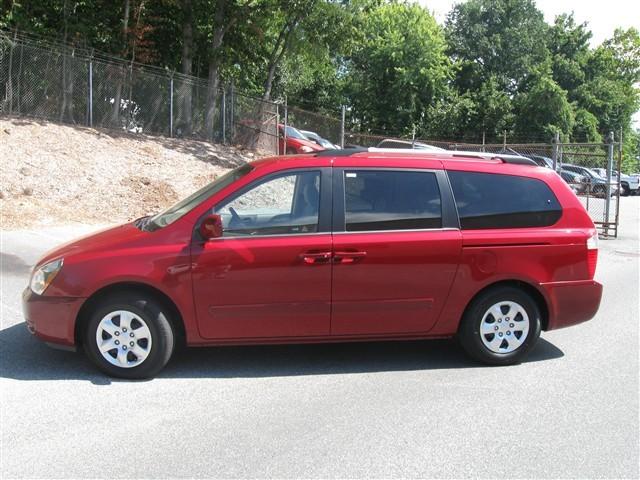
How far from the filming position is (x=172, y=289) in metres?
4.71

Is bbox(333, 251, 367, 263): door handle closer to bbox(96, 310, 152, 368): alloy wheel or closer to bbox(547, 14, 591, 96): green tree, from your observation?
bbox(96, 310, 152, 368): alloy wheel


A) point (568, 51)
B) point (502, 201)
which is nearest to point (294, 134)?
point (502, 201)

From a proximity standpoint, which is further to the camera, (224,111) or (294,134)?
(294,134)

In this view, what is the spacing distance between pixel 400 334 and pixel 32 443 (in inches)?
109

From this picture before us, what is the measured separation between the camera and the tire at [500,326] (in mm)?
5211

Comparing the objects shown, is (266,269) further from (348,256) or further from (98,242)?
(98,242)

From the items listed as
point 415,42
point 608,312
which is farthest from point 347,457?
point 415,42

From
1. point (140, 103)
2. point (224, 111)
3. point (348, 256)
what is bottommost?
point (348, 256)

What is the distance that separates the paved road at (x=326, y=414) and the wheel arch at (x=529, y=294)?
0.44m

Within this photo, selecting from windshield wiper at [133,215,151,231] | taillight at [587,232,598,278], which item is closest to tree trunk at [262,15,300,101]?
windshield wiper at [133,215,151,231]

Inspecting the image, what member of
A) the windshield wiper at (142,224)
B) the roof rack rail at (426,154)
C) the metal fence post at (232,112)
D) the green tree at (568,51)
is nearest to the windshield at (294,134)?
the metal fence post at (232,112)

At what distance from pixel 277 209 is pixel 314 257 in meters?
0.57

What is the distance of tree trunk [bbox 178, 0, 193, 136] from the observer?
2081 centimetres

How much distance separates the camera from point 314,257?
484 centimetres
